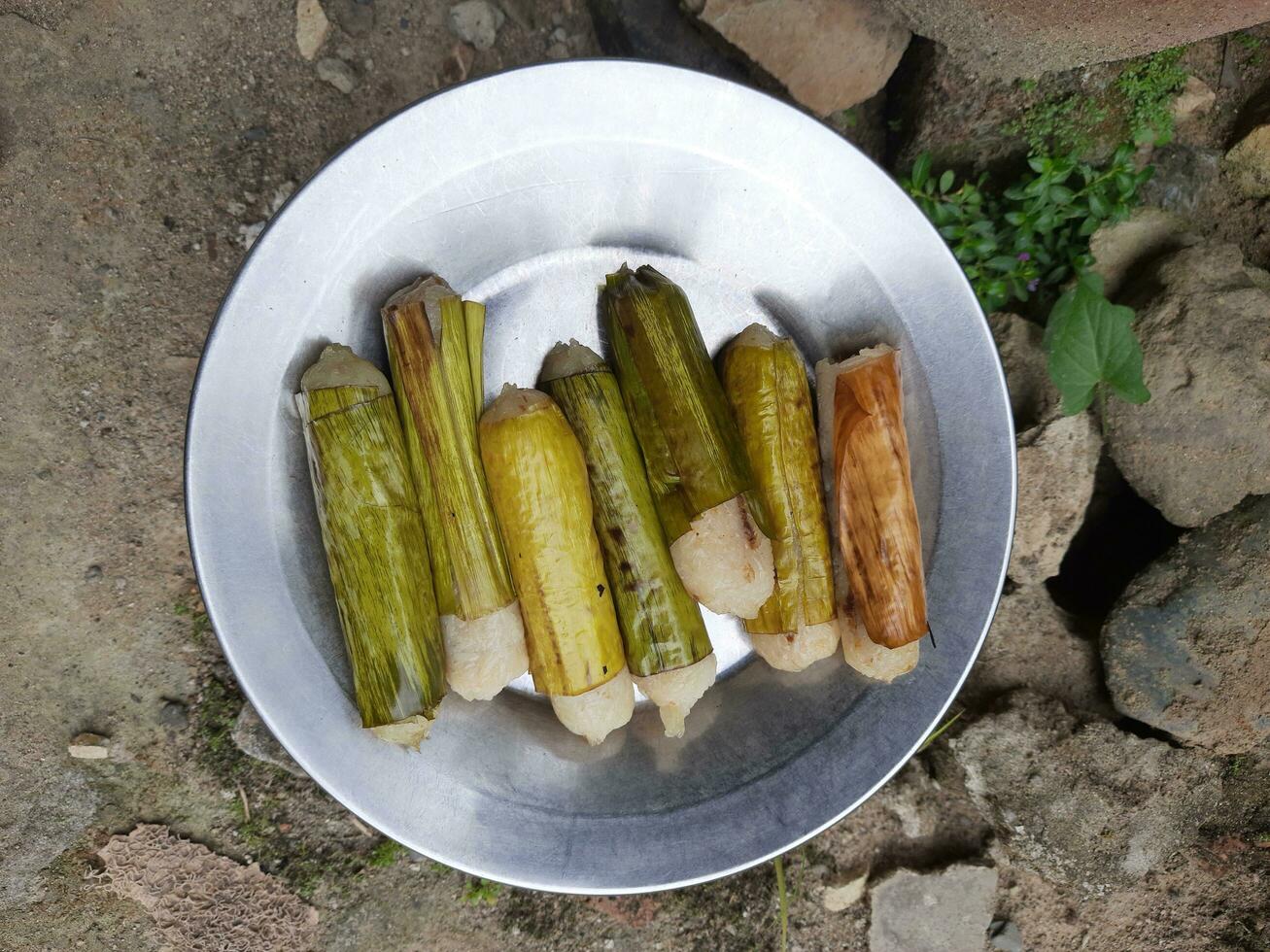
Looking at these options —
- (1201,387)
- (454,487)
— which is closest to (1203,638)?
(1201,387)

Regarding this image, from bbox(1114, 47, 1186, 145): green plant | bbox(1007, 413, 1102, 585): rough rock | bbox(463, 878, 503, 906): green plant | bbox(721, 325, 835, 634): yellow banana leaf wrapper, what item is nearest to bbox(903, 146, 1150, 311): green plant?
bbox(1114, 47, 1186, 145): green plant

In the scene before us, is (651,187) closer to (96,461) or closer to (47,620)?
(96,461)

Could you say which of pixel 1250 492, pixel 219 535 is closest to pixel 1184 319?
pixel 1250 492

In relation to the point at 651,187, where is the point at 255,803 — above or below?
below

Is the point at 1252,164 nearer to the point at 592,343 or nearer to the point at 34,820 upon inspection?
the point at 592,343

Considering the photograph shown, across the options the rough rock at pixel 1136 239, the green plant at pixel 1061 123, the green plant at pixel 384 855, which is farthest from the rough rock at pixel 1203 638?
the green plant at pixel 384 855

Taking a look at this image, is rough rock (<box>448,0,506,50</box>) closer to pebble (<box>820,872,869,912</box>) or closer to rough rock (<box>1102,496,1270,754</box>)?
rough rock (<box>1102,496,1270,754</box>)
